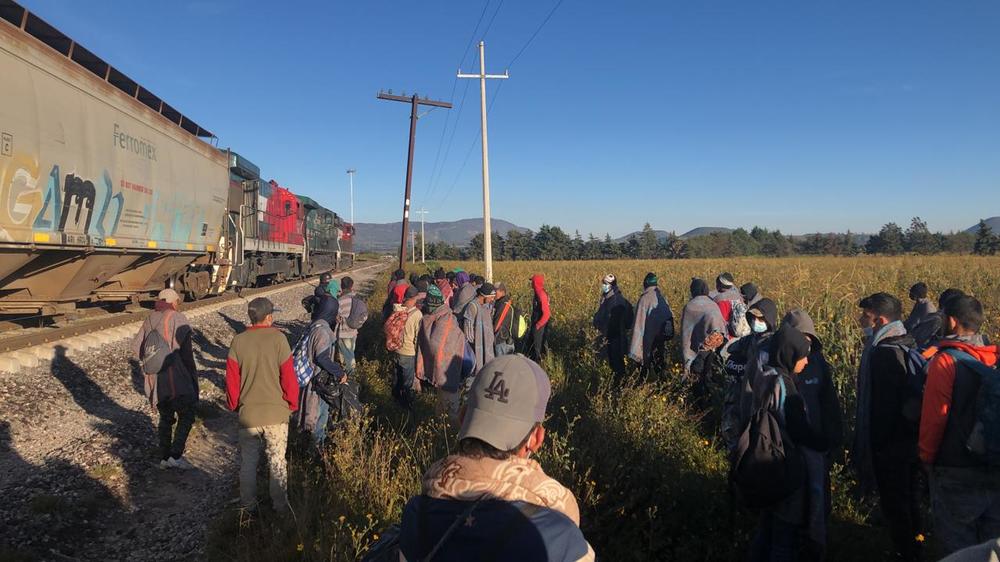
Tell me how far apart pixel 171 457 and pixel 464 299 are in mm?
3703

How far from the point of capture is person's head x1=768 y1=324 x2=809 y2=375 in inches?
121

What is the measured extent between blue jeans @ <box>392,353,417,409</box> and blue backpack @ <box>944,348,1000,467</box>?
16.8ft

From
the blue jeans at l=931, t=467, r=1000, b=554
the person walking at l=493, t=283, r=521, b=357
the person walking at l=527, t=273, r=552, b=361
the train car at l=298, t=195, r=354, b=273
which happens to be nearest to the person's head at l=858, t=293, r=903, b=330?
the blue jeans at l=931, t=467, r=1000, b=554

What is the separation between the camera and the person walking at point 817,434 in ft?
9.78

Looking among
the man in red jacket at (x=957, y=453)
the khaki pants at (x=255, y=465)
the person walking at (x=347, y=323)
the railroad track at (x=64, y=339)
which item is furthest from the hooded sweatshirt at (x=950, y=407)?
the railroad track at (x=64, y=339)

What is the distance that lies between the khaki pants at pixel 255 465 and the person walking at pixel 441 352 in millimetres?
1794

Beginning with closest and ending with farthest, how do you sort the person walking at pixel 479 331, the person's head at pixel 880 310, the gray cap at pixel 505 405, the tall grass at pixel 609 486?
the gray cap at pixel 505 405 → the tall grass at pixel 609 486 → the person's head at pixel 880 310 → the person walking at pixel 479 331

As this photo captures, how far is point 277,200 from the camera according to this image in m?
21.3

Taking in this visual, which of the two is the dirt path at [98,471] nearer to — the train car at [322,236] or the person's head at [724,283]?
the person's head at [724,283]

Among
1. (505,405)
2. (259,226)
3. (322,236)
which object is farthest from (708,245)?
(505,405)

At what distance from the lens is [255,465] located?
4.27 metres

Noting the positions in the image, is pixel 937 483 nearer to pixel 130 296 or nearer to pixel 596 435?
pixel 596 435

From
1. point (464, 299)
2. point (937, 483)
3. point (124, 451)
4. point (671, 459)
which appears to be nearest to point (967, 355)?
point (937, 483)

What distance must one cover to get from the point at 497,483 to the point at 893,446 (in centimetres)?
314
